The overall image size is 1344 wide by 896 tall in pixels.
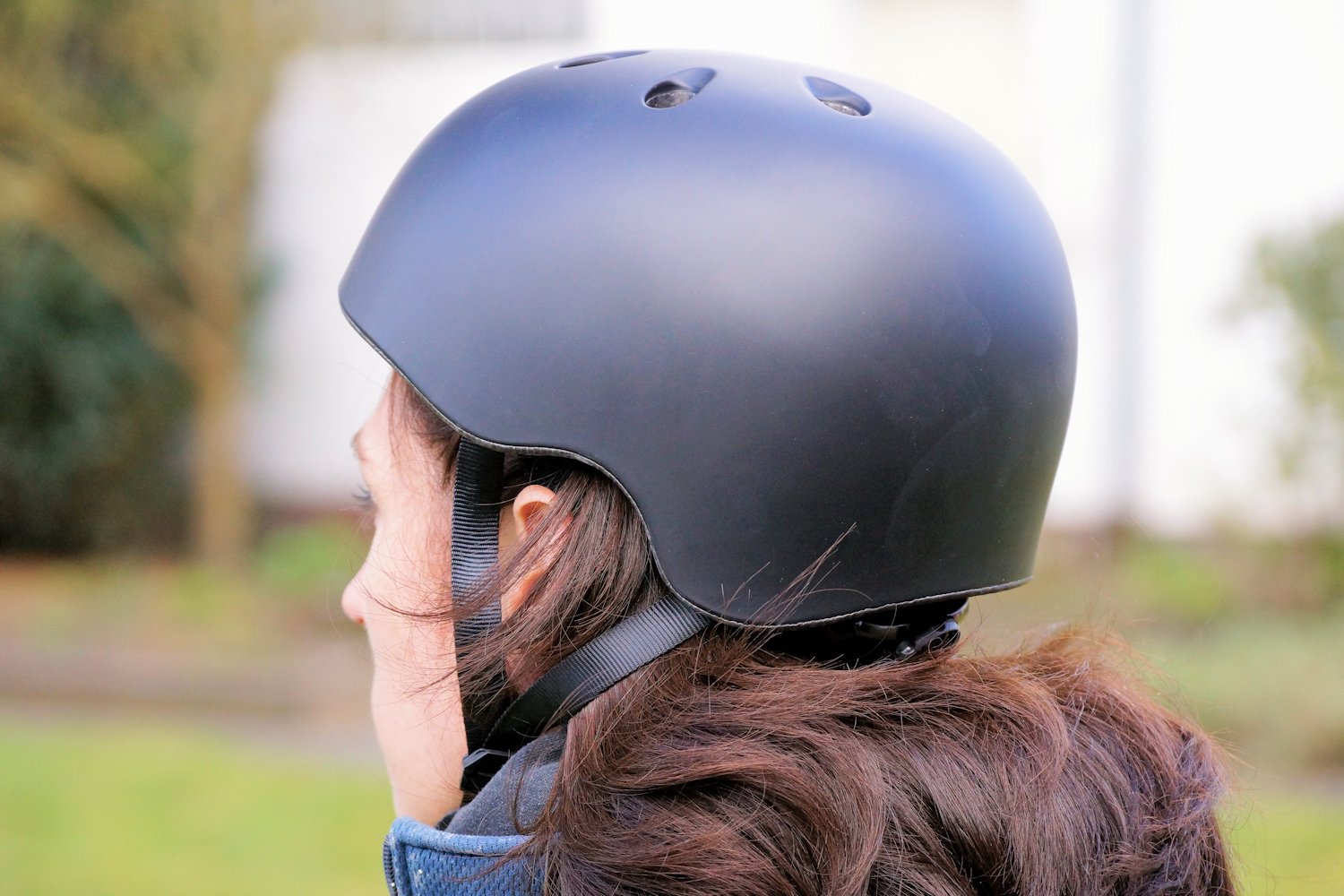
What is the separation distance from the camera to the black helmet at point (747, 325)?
142 centimetres

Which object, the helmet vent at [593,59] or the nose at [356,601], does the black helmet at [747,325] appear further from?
the nose at [356,601]

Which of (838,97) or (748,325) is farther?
(838,97)

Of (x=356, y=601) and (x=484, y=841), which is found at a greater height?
(x=356, y=601)

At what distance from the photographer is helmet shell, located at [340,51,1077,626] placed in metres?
1.42

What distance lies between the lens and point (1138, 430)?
22.7 ft

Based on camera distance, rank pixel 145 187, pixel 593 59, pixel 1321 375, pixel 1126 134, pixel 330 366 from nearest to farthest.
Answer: pixel 593 59
pixel 1321 375
pixel 1126 134
pixel 145 187
pixel 330 366

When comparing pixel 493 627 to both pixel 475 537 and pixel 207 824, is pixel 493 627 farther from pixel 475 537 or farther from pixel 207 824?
pixel 207 824

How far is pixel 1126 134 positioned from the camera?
269 inches

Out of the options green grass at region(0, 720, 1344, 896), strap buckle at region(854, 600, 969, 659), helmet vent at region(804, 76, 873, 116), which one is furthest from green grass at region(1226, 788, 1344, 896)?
helmet vent at region(804, 76, 873, 116)

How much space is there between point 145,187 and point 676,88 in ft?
22.7

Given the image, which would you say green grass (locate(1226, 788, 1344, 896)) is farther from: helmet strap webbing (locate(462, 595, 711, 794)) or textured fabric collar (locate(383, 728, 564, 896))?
textured fabric collar (locate(383, 728, 564, 896))

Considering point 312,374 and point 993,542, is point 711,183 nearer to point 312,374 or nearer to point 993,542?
point 993,542

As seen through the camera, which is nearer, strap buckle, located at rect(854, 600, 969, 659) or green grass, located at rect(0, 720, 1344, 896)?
strap buckle, located at rect(854, 600, 969, 659)

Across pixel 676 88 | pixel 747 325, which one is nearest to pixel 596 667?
pixel 747 325
